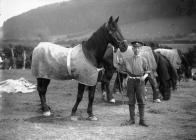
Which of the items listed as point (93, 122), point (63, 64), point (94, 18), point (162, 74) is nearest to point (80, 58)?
point (63, 64)

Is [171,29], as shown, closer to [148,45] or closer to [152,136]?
[148,45]

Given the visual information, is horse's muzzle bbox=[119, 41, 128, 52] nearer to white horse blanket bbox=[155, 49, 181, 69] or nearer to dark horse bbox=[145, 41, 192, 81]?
dark horse bbox=[145, 41, 192, 81]

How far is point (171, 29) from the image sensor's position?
330 inches

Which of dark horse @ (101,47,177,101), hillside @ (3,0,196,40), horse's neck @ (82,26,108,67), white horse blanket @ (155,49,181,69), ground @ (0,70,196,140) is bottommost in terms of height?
ground @ (0,70,196,140)

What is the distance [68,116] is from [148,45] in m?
4.21

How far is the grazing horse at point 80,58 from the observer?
6.10 meters

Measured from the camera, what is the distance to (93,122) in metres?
6.21

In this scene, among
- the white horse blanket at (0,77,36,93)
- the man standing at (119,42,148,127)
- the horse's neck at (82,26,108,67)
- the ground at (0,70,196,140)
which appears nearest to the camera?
the ground at (0,70,196,140)

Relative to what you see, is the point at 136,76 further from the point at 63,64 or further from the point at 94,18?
the point at 94,18

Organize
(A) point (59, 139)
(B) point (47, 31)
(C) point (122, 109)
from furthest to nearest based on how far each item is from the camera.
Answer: (B) point (47, 31) → (C) point (122, 109) → (A) point (59, 139)

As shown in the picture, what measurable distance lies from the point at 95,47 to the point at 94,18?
10.8 ft

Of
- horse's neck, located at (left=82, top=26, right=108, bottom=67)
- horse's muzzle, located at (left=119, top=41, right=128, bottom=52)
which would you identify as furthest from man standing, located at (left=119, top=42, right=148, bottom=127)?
horse's neck, located at (left=82, top=26, right=108, bottom=67)

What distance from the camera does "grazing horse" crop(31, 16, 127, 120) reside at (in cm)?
610

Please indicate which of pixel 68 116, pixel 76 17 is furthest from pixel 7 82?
pixel 68 116
